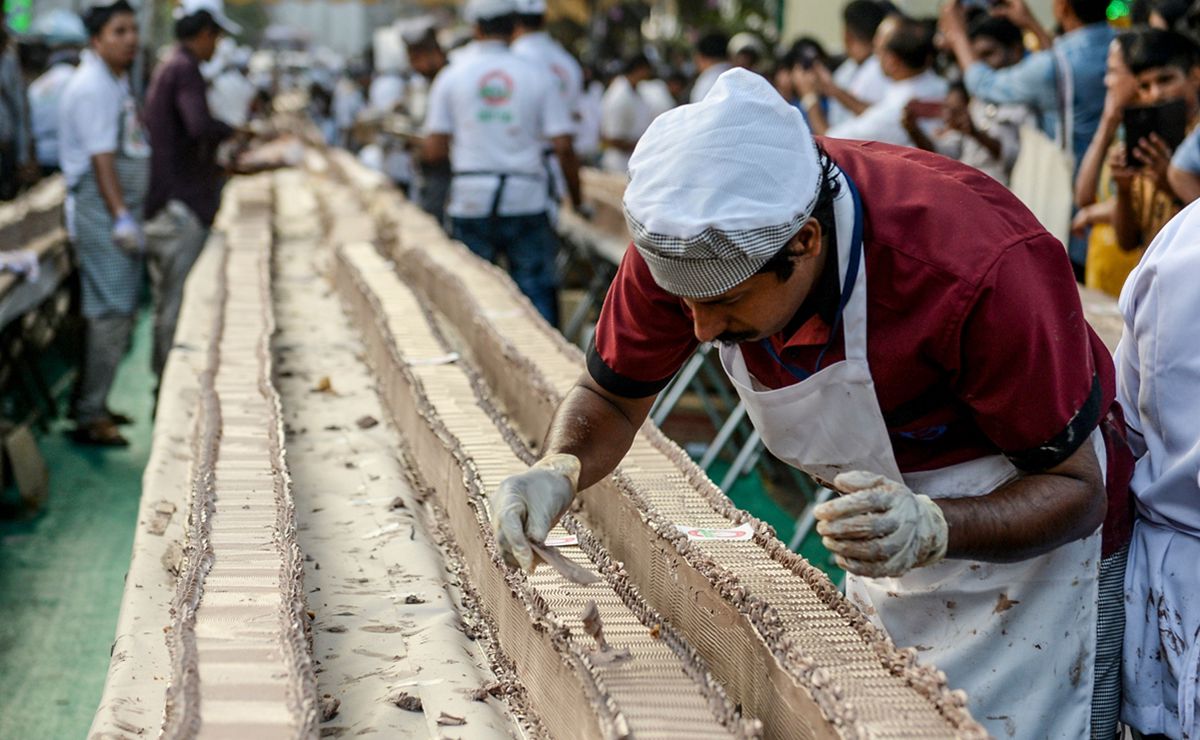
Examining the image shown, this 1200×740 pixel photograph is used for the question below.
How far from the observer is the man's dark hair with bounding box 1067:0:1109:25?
4.95 meters

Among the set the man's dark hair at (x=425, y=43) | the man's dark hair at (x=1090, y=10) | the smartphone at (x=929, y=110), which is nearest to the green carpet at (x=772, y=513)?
the smartphone at (x=929, y=110)

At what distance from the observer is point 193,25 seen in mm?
6398

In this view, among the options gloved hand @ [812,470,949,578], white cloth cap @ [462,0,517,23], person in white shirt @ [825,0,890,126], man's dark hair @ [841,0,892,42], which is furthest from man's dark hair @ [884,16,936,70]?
gloved hand @ [812,470,949,578]

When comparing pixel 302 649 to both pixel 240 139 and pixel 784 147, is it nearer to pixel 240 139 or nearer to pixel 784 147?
pixel 784 147

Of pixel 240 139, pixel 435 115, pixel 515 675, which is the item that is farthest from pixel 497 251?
pixel 515 675

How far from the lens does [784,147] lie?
5.76 ft

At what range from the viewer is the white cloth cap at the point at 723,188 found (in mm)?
1718

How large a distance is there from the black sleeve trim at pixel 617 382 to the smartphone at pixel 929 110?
131 inches

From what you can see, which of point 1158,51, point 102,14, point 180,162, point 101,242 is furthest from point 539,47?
point 1158,51

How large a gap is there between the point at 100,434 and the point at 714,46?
15.0 feet

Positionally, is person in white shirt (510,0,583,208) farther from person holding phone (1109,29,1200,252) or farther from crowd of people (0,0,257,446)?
person holding phone (1109,29,1200,252)

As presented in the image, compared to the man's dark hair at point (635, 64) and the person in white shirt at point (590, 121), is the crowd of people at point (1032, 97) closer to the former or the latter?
the person in white shirt at point (590, 121)

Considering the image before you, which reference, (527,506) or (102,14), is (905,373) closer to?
(527,506)

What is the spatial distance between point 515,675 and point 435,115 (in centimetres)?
501
